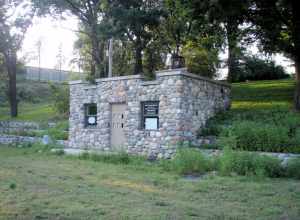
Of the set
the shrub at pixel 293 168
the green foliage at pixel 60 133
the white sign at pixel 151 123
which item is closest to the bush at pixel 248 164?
the shrub at pixel 293 168

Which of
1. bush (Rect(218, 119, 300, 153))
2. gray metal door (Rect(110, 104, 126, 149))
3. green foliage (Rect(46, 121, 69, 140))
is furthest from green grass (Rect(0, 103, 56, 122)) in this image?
bush (Rect(218, 119, 300, 153))

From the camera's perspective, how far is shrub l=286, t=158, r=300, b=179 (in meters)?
9.55

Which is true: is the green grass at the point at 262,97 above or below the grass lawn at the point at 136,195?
above

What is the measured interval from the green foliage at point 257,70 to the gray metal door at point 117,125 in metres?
16.8

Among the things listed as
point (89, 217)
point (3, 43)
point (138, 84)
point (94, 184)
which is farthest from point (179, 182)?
point (3, 43)

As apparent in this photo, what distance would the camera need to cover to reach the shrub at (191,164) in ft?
35.5

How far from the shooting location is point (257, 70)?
3062cm

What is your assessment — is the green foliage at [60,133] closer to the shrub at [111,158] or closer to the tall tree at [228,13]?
the shrub at [111,158]

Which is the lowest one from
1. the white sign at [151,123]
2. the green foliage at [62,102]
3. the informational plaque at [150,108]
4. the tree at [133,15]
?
the white sign at [151,123]

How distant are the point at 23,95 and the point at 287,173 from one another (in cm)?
3379

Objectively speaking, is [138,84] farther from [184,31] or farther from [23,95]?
[23,95]

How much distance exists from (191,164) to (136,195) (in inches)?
147

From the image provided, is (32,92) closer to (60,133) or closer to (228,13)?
(60,133)

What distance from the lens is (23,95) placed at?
3922 centimetres
